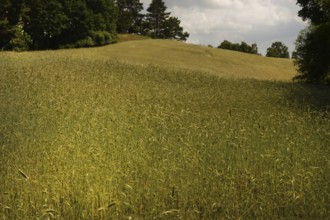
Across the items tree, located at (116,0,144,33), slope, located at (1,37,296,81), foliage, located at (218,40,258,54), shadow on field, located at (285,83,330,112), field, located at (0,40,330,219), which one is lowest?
field, located at (0,40,330,219)

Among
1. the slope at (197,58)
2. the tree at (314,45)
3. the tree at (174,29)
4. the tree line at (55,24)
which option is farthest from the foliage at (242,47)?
the tree at (314,45)

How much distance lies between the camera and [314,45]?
28484 mm

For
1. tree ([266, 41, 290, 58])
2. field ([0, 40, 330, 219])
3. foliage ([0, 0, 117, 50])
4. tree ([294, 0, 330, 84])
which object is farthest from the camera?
tree ([266, 41, 290, 58])

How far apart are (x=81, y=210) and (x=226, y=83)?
52.5 ft

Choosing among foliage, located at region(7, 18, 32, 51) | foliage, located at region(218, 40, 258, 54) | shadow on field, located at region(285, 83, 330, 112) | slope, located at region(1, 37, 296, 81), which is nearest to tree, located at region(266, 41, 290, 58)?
foliage, located at region(218, 40, 258, 54)

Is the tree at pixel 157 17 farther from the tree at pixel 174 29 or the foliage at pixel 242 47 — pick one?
the foliage at pixel 242 47

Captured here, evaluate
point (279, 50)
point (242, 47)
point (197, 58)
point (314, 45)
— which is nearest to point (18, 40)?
point (197, 58)

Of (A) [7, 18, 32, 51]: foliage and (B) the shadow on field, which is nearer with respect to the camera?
(B) the shadow on field

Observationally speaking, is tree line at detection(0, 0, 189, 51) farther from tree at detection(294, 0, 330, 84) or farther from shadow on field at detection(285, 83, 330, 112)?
shadow on field at detection(285, 83, 330, 112)

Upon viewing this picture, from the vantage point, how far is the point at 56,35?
5475cm

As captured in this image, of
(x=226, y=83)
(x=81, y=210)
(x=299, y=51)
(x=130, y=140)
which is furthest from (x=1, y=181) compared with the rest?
(x=299, y=51)

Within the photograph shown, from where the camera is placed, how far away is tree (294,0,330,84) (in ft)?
86.6

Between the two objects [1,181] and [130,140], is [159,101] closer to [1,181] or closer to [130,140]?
[130,140]

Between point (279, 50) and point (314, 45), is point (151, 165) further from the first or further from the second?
point (279, 50)
